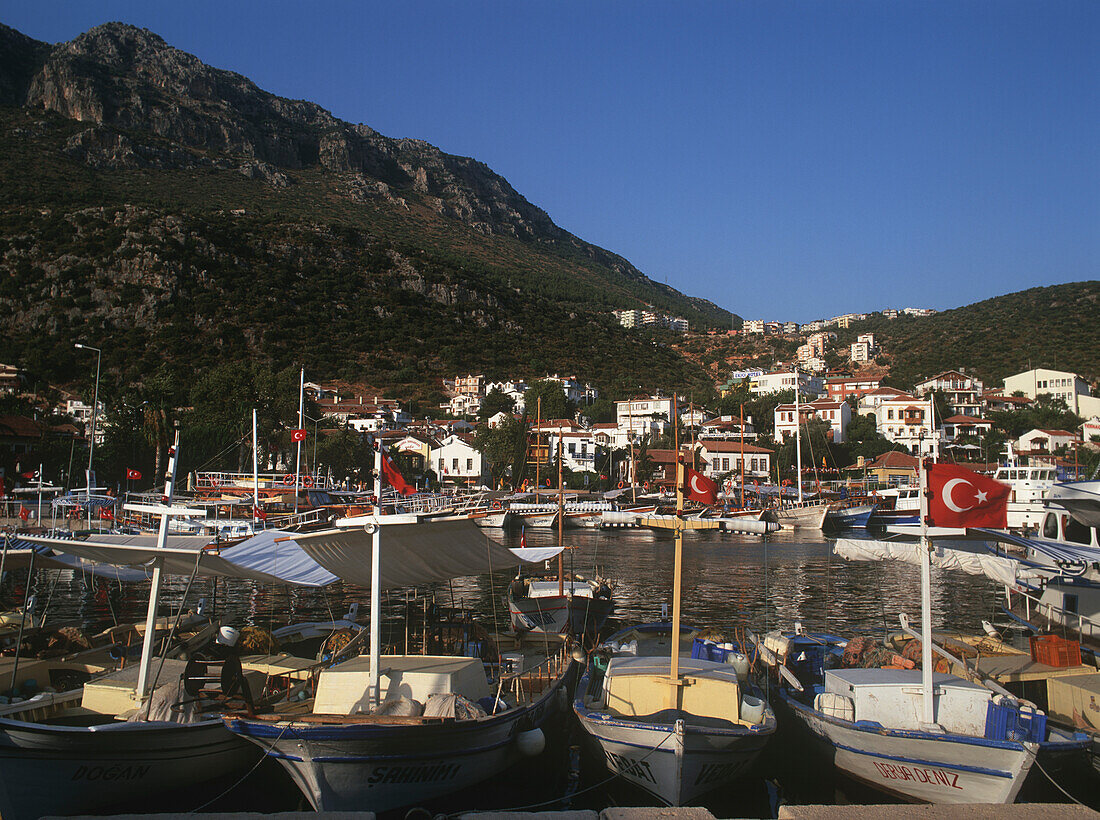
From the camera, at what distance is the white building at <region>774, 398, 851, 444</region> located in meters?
91.8

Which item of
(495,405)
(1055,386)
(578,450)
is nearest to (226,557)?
(578,450)

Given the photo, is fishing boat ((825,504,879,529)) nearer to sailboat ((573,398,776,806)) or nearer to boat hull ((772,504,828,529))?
boat hull ((772,504,828,529))

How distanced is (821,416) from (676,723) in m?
89.8

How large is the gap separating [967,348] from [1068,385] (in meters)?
32.5

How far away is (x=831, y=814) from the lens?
4.09 m

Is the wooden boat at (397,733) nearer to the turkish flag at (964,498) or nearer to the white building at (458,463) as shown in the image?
the turkish flag at (964,498)

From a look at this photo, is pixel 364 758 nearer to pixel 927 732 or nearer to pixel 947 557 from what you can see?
pixel 927 732

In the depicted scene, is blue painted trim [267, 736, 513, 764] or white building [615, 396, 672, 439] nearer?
blue painted trim [267, 736, 513, 764]

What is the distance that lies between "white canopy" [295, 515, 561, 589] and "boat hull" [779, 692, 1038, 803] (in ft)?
20.4

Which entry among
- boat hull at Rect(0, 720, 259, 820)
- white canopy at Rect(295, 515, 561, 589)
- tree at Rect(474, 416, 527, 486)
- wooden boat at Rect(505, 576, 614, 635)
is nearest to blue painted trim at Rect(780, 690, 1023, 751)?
white canopy at Rect(295, 515, 561, 589)

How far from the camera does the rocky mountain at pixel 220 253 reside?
9856cm

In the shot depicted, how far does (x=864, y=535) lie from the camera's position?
5406cm

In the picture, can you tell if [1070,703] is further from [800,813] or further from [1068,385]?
[1068,385]

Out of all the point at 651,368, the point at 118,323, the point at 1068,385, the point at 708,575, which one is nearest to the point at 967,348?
the point at 1068,385
